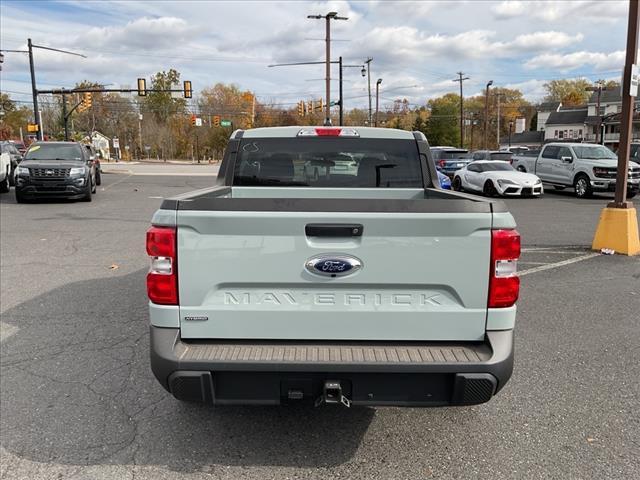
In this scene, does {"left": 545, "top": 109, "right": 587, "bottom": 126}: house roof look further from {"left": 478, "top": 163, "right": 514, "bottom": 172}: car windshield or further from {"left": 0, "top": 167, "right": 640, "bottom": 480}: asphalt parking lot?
{"left": 0, "top": 167, "right": 640, "bottom": 480}: asphalt parking lot

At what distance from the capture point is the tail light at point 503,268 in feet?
8.45

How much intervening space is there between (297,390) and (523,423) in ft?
5.49

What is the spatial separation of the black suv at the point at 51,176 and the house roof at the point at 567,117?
91.6m

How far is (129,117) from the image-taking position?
3499 inches

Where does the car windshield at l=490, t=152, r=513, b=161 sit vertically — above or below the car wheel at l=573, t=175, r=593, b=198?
above

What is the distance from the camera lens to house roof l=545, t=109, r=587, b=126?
90275mm

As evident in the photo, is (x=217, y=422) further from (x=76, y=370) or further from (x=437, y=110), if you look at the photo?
(x=437, y=110)

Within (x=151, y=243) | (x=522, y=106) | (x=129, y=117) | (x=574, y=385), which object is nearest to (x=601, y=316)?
(x=574, y=385)

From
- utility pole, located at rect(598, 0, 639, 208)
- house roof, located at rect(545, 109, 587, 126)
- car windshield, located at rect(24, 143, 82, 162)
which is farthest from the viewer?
house roof, located at rect(545, 109, 587, 126)

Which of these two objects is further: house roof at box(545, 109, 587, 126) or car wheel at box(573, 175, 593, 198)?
house roof at box(545, 109, 587, 126)

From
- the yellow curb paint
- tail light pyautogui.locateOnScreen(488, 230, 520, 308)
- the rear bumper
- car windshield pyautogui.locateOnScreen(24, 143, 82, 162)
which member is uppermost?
car windshield pyautogui.locateOnScreen(24, 143, 82, 162)

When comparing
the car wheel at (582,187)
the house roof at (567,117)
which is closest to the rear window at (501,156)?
the car wheel at (582,187)

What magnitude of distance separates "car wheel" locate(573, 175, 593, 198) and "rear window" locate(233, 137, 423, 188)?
16.9m

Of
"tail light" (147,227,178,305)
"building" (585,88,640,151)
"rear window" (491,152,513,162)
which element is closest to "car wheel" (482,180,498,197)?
"rear window" (491,152,513,162)
